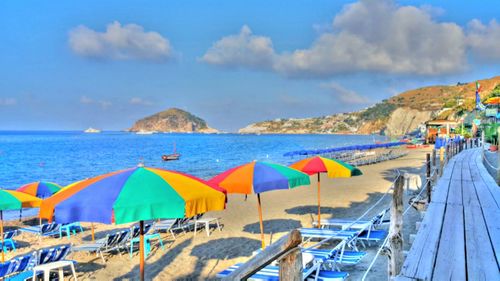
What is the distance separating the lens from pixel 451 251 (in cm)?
460

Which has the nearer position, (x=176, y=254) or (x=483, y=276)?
(x=483, y=276)

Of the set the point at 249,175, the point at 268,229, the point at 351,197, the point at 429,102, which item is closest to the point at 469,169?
the point at 351,197

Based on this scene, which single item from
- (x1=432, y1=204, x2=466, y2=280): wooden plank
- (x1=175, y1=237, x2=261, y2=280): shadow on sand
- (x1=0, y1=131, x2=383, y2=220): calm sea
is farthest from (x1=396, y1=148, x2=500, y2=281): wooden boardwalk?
(x1=175, y1=237, x2=261, y2=280): shadow on sand

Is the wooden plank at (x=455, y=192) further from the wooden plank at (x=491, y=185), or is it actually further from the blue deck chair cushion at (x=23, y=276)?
the blue deck chair cushion at (x=23, y=276)

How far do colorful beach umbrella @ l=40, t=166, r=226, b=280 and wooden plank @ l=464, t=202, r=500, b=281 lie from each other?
3.04 m

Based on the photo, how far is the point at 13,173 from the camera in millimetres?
45688

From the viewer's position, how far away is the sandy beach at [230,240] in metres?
8.08

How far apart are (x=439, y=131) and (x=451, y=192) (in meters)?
59.8

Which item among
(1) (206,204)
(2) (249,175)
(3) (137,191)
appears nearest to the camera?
(3) (137,191)

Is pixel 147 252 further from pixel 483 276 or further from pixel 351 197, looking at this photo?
pixel 351 197

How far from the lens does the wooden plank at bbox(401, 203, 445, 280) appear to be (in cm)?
391

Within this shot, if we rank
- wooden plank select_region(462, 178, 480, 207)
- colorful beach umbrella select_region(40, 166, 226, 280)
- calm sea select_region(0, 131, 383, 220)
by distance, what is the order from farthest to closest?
calm sea select_region(0, 131, 383, 220)
wooden plank select_region(462, 178, 480, 207)
colorful beach umbrella select_region(40, 166, 226, 280)

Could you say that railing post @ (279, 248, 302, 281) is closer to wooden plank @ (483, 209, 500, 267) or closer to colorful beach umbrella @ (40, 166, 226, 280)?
colorful beach umbrella @ (40, 166, 226, 280)

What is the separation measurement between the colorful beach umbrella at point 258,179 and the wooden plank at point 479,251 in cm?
286
